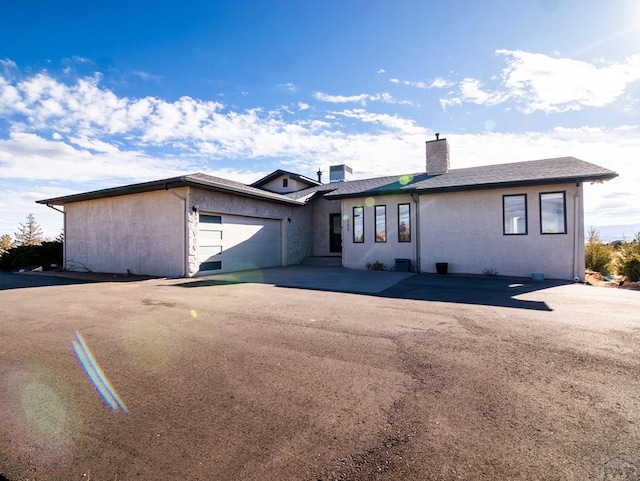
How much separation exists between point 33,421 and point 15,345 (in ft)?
8.78

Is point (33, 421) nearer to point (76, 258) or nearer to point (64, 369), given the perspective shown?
point (64, 369)

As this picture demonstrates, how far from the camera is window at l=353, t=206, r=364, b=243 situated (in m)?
15.1

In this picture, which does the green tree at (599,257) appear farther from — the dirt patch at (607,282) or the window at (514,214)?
the window at (514,214)

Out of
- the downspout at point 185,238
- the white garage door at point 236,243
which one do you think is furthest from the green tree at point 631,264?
the downspout at point 185,238

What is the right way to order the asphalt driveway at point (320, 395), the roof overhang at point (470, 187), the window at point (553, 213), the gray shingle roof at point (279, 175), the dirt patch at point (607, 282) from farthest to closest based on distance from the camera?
the gray shingle roof at point (279, 175) → the window at point (553, 213) → the roof overhang at point (470, 187) → the dirt patch at point (607, 282) → the asphalt driveway at point (320, 395)

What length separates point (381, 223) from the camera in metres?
14.7

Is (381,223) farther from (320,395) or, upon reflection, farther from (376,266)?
(320,395)

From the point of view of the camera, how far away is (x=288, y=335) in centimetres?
480

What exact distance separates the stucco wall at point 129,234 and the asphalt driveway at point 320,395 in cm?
591

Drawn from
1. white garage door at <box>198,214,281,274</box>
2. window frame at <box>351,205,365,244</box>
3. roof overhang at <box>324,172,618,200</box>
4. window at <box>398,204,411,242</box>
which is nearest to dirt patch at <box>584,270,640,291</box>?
roof overhang at <box>324,172,618,200</box>

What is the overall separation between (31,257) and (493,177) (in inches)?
848

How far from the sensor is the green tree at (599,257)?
509 inches

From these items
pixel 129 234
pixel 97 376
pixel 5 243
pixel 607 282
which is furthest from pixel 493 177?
pixel 5 243

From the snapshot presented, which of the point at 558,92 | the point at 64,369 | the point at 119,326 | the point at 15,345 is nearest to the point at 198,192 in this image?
the point at 119,326
